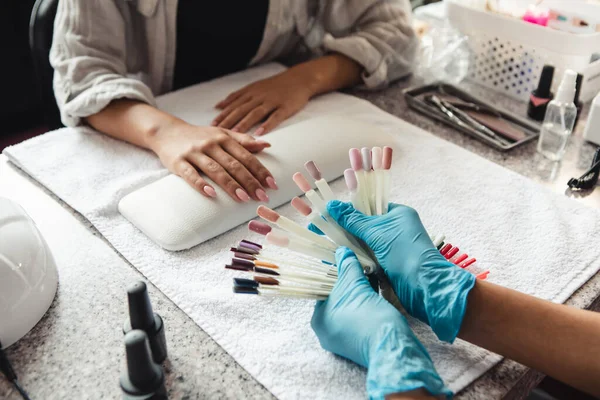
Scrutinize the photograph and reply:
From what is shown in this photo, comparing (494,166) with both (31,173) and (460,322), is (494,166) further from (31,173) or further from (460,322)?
(31,173)

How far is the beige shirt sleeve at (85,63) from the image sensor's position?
87cm

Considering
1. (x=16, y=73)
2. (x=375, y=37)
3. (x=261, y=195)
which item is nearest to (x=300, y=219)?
A: (x=261, y=195)

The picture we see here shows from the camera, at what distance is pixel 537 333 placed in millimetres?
556

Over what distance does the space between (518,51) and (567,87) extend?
0.21 meters

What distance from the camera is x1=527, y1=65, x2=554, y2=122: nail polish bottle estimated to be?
3.11ft

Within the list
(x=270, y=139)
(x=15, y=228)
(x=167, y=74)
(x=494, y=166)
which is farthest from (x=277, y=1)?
(x=15, y=228)

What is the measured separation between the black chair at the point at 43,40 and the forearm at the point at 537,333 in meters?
0.80

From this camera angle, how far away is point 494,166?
86cm

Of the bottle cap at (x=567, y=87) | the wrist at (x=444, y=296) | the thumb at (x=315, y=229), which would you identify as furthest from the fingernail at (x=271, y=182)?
the bottle cap at (x=567, y=87)

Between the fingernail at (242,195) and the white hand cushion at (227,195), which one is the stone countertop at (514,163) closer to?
the white hand cushion at (227,195)

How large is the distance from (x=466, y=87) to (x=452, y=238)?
0.50 metres

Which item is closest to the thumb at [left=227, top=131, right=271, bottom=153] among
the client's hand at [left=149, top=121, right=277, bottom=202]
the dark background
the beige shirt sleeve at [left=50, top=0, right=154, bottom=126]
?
the client's hand at [left=149, top=121, right=277, bottom=202]

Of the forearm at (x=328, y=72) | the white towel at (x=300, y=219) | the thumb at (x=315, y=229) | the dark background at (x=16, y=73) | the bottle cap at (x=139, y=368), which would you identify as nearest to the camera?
the bottle cap at (x=139, y=368)

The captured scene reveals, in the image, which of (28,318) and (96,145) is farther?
(96,145)
